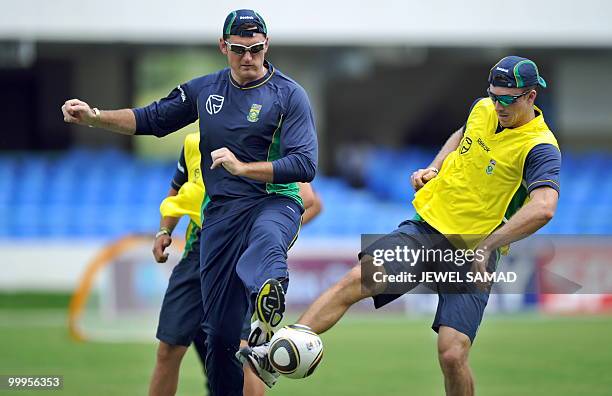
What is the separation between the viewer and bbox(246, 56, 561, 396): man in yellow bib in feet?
24.8

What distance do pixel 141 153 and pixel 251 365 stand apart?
61.8 feet

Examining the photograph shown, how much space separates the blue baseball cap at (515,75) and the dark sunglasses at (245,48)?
155 cm

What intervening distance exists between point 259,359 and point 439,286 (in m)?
1.53

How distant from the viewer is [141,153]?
2569 cm

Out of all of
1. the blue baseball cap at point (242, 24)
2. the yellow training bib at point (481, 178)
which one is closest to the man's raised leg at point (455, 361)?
the yellow training bib at point (481, 178)

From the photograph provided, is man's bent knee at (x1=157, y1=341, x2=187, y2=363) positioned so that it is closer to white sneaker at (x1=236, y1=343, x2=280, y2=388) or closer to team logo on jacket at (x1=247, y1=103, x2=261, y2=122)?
white sneaker at (x1=236, y1=343, x2=280, y2=388)

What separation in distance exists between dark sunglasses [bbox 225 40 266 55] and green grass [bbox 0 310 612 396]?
12.6 ft

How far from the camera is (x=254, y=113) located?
7.73 metres

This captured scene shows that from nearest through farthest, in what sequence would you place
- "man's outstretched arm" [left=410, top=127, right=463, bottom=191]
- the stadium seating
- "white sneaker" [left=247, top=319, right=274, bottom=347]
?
Result: "white sneaker" [left=247, top=319, right=274, bottom=347] < "man's outstretched arm" [left=410, top=127, right=463, bottom=191] < the stadium seating

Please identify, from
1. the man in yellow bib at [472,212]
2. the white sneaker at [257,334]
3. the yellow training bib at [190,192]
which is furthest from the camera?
the yellow training bib at [190,192]

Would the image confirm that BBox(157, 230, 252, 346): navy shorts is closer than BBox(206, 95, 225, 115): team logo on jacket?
No

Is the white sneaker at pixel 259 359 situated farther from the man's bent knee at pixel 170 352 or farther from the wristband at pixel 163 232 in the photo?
the wristband at pixel 163 232

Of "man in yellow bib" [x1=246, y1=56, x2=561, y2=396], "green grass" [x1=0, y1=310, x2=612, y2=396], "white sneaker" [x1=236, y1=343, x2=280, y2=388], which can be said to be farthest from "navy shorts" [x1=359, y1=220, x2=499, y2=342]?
"green grass" [x1=0, y1=310, x2=612, y2=396]

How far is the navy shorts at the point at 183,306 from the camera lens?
328 inches
